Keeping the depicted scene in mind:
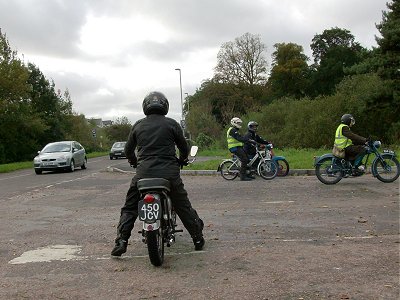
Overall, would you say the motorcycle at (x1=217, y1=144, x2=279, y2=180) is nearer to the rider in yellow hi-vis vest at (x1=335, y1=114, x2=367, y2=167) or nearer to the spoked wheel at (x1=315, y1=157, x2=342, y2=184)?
the spoked wheel at (x1=315, y1=157, x2=342, y2=184)

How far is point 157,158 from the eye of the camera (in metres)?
5.54

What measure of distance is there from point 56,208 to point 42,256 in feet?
15.5

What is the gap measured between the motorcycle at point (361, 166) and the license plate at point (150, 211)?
8.18 metres

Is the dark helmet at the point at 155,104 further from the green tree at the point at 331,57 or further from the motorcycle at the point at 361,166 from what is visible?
the green tree at the point at 331,57

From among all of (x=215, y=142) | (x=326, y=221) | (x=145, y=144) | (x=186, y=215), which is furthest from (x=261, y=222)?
(x=215, y=142)

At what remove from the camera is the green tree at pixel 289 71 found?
61594mm

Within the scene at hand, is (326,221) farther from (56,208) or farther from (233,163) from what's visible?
(233,163)

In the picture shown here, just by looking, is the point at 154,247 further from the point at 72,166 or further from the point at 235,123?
the point at 72,166

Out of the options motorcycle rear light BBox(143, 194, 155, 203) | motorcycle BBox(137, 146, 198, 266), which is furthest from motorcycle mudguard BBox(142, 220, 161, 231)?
motorcycle rear light BBox(143, 194, 155, 203)

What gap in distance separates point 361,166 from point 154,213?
8.70 meters

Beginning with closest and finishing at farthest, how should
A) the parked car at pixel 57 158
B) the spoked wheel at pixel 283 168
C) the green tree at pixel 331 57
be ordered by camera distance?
the spoked wheel at pixel 283 168 → the parked car at pixel 57 158 → the green tree at pixel 331 57

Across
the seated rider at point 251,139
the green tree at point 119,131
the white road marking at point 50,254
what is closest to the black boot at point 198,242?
the white road marking at point 50,254

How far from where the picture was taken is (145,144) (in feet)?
18.4

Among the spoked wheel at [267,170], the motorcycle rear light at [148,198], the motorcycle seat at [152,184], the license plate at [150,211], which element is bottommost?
the spoked wheel at [267,170]
